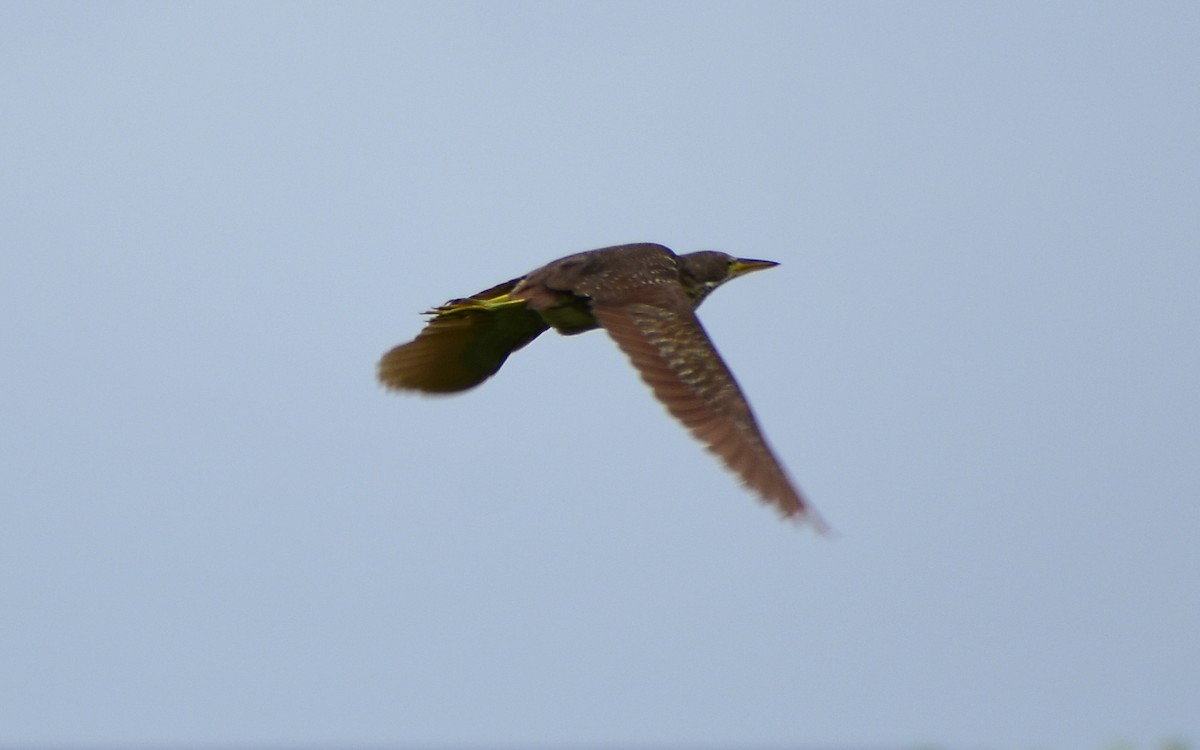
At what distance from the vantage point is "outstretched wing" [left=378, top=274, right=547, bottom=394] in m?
10.5

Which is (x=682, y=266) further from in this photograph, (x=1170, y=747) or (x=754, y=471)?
(x=1170, y=747)

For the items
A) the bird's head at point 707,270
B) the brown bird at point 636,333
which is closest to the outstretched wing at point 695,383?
the brown bird at point 636,333

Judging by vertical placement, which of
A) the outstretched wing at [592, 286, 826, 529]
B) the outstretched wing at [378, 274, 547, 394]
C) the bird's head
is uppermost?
the bird's head

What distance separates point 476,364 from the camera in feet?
35.8

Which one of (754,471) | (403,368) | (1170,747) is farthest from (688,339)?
(1170,747)

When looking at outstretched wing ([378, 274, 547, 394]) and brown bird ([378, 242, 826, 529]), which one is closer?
brown bird ([378, 242, 826, 529])

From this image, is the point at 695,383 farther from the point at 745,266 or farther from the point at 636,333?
the point at 745,266

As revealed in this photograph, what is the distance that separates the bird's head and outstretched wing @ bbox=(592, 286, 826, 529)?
3.27ft

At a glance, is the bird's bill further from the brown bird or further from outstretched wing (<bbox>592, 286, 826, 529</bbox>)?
outstretched wing (<bbox>592, 286, 826, 529</bbox>)

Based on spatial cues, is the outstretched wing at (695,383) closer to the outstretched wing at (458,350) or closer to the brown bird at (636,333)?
the brown bird at (636,333)

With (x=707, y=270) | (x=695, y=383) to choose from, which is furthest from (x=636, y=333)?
(x=707, y=270)

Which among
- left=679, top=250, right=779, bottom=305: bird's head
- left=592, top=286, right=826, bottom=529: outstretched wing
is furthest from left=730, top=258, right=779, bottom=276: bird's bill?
left=592, top=286, right=826, bottom=529: outstretched wing

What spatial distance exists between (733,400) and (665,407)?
1.07ft

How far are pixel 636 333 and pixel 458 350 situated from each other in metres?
2.02
